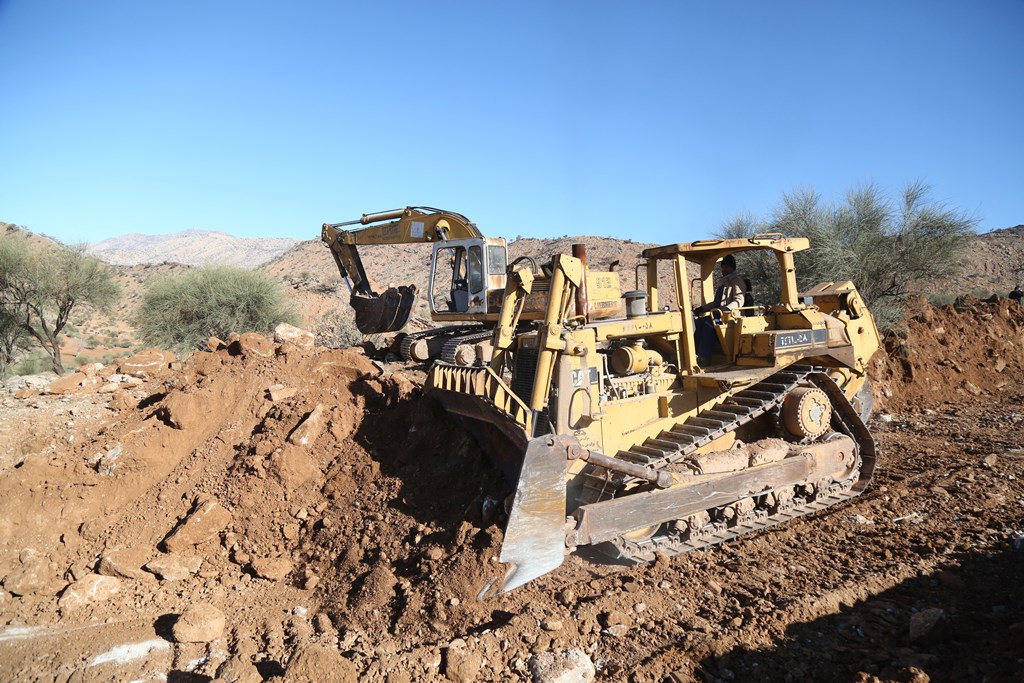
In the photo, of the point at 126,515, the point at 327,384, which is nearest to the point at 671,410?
the point at 327,384

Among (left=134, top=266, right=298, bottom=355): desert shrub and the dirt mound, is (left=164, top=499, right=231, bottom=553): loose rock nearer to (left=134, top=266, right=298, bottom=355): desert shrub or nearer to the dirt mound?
the dirt mound

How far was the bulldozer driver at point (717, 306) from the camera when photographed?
7277 mm

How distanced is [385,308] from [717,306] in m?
5.81

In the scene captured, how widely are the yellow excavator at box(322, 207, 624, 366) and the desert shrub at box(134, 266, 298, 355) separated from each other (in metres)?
7.31

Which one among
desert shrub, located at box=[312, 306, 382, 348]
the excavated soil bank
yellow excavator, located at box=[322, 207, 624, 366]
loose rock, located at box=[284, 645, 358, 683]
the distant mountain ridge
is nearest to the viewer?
loose rock, located at box=[284, 645, 358, 683]

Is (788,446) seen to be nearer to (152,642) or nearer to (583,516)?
(583,516)

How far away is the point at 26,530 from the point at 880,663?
6.43 m

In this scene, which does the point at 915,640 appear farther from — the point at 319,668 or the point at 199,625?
the point at 199,625

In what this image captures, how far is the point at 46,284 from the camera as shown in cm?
1567

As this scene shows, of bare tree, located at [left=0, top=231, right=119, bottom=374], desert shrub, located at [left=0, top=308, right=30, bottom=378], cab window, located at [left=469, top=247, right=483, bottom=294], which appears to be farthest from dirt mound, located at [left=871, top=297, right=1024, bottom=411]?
desert shrub, located at [left=0, top=308, right=30, bottom=378]

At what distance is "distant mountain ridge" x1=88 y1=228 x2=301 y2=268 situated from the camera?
3083 inches

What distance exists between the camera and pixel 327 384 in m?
7.64

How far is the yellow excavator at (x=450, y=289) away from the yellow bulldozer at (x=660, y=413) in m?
1.10

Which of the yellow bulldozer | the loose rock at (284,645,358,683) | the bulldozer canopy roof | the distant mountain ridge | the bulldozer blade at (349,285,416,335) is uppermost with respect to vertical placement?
the distant mountain ridge
